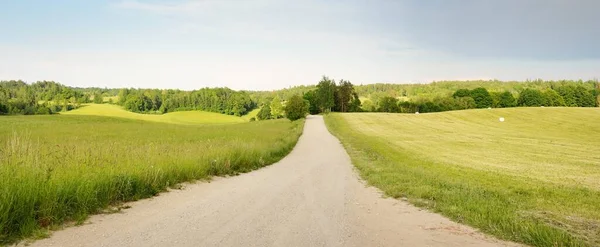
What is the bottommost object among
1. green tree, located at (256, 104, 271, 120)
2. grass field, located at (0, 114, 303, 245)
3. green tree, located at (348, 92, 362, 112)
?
green tree, located at (256, 104, 271, 120)

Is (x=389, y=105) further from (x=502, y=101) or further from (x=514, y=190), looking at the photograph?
(x=514, y=190)

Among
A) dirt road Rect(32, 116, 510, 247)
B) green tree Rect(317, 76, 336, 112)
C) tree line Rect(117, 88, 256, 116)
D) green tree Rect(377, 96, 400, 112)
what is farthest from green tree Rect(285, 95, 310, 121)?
dirt road Rect(32, 116, 510, 247)

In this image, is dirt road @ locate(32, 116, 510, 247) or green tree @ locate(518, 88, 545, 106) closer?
dirt road @ locate(32, 116, 510, 247)

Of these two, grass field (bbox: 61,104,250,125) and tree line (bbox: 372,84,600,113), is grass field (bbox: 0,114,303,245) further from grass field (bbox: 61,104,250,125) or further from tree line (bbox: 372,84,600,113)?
tree line (bbox: 372,84,600,113)

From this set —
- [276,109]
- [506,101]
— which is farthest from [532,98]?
[276,109]

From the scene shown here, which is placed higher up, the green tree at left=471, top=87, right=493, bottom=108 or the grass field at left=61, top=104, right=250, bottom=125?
the green tree at left=471, top=87, right=493, bottom=108

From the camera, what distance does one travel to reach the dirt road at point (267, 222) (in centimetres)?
623

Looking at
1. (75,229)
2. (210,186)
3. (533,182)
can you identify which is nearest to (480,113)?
(533,182)

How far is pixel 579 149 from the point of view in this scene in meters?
30.1

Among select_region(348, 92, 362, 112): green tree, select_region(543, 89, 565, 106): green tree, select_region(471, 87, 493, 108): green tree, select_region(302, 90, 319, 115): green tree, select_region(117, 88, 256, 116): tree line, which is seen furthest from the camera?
select_region(117, 88, 256, 116): tree line

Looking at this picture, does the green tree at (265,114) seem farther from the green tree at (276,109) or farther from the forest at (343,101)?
the green tree at (276,109)

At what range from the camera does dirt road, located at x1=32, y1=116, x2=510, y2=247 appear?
6230 mm

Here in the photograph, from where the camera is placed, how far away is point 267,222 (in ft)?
24.6

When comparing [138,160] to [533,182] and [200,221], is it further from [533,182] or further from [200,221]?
[533,182]
